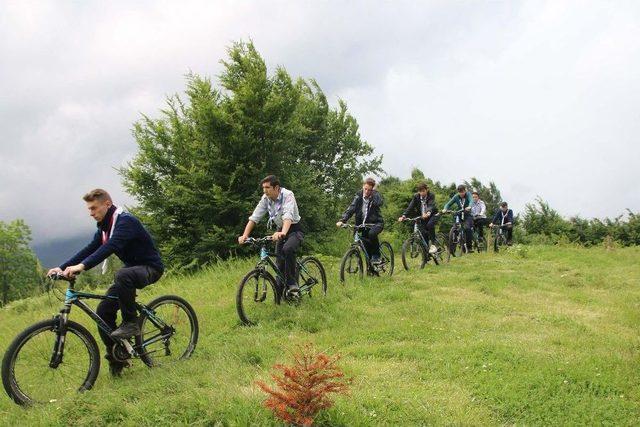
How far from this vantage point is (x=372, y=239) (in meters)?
11.4

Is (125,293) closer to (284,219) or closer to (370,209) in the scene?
(284,219)

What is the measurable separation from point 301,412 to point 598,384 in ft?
12.0

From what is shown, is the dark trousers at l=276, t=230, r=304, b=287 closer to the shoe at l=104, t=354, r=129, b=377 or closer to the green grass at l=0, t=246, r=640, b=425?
the green grass at l=0, t=246, r=640, b=425

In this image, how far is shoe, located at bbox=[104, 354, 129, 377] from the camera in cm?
596

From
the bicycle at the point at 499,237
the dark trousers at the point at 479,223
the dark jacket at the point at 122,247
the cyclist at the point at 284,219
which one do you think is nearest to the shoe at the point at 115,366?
the dark jacket at the point at 122,247

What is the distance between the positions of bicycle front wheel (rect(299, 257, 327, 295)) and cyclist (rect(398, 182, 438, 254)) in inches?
166

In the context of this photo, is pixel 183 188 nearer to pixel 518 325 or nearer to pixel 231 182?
pixel 231 182

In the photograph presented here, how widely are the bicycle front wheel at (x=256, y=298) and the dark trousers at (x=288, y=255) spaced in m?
0.30

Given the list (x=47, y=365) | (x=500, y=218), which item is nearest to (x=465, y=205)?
(x=500, y=218)

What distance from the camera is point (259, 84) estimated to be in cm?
1808

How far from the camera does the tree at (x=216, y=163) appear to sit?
16.5m

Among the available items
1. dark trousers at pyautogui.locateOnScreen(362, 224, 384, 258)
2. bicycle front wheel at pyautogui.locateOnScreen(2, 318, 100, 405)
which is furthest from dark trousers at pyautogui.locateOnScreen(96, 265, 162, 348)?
dark trousers at pyautogui.locateOnScreen(362, 224, 384, 258)

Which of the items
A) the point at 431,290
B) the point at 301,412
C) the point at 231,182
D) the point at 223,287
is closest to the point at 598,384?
the point at 301,412

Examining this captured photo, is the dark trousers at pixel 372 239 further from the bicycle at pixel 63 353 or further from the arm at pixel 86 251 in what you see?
the arm at pixel 86 251
